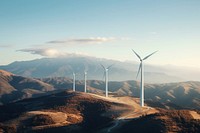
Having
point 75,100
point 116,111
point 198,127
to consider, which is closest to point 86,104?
point 75,100

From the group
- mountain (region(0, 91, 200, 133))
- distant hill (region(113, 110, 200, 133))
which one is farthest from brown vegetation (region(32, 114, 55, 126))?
distant hill (region(113, 110, 200, 133))

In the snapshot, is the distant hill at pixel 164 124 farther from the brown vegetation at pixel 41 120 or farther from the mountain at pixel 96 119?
the brown vegetation at pixel 41 120

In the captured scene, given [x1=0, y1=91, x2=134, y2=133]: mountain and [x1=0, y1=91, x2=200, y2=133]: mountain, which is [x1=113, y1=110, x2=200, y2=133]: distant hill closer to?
[x1=0, y1=91, x2=200, y2=133]: mountain

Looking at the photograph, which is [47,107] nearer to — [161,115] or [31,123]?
[31,123]

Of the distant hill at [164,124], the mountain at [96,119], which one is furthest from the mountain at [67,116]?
the distant hill at [164,124]

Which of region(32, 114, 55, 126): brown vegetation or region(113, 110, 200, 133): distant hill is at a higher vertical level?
region(113, 110, 200, 133): distant hill

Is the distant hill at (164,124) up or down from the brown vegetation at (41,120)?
up

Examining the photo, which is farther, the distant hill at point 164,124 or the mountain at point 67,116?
the mountain at point 67,116

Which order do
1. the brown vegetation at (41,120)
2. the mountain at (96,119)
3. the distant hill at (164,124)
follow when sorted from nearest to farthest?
1. the distant hill at (164,124)
2. the mountain at (96,119)
3. the brown vegetation at (41,120)

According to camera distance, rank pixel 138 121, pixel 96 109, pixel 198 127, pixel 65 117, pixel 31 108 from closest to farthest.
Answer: pixel 198 127 < pixel 138 121 < pixel 65 117 < pixel 96 109 < pixel 31 108

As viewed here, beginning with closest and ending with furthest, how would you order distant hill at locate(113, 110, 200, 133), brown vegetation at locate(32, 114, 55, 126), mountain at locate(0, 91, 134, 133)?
distant hill at locate(113, 110, 200, 133), mountain at locate(0, 91, 134, 133), brown vegetation at locate(32, 114, 55, 126)

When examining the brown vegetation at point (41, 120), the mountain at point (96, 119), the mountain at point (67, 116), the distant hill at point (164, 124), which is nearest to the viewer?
the distant hill at point (164, 124)
